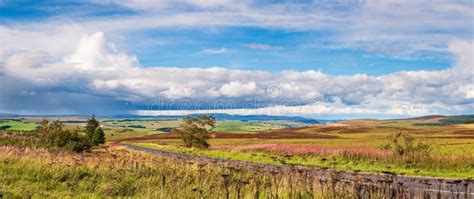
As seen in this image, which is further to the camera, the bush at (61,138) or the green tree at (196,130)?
the green tree at (196,130)

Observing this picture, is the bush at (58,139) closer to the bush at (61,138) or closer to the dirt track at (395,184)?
the bush at (61,138)

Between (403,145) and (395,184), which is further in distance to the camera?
(403,145)

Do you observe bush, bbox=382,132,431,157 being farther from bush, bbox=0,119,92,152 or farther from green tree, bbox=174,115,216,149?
green tree, bbox=174,115,216,149

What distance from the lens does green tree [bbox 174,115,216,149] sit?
7150 centimetres

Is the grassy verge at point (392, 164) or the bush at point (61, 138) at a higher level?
the bush at point (61, 138)

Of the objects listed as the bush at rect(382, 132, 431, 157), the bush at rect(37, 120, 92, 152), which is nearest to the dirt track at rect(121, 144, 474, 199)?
the bush at rect(382, 132, 431, 157)

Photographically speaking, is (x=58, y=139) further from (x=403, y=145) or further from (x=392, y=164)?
(x=403, y=145)

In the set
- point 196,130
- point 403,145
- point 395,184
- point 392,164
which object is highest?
point 196,130

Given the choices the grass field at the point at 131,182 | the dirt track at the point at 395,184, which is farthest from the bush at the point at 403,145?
the grass field at the point at 131,182

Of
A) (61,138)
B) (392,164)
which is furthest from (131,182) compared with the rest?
(61,138)

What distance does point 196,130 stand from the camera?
236ft

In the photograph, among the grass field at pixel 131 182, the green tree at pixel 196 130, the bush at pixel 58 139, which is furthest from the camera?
the green tree at pixel 196 130

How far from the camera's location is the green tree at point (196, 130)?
71.5 meters

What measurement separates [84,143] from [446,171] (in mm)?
39275
